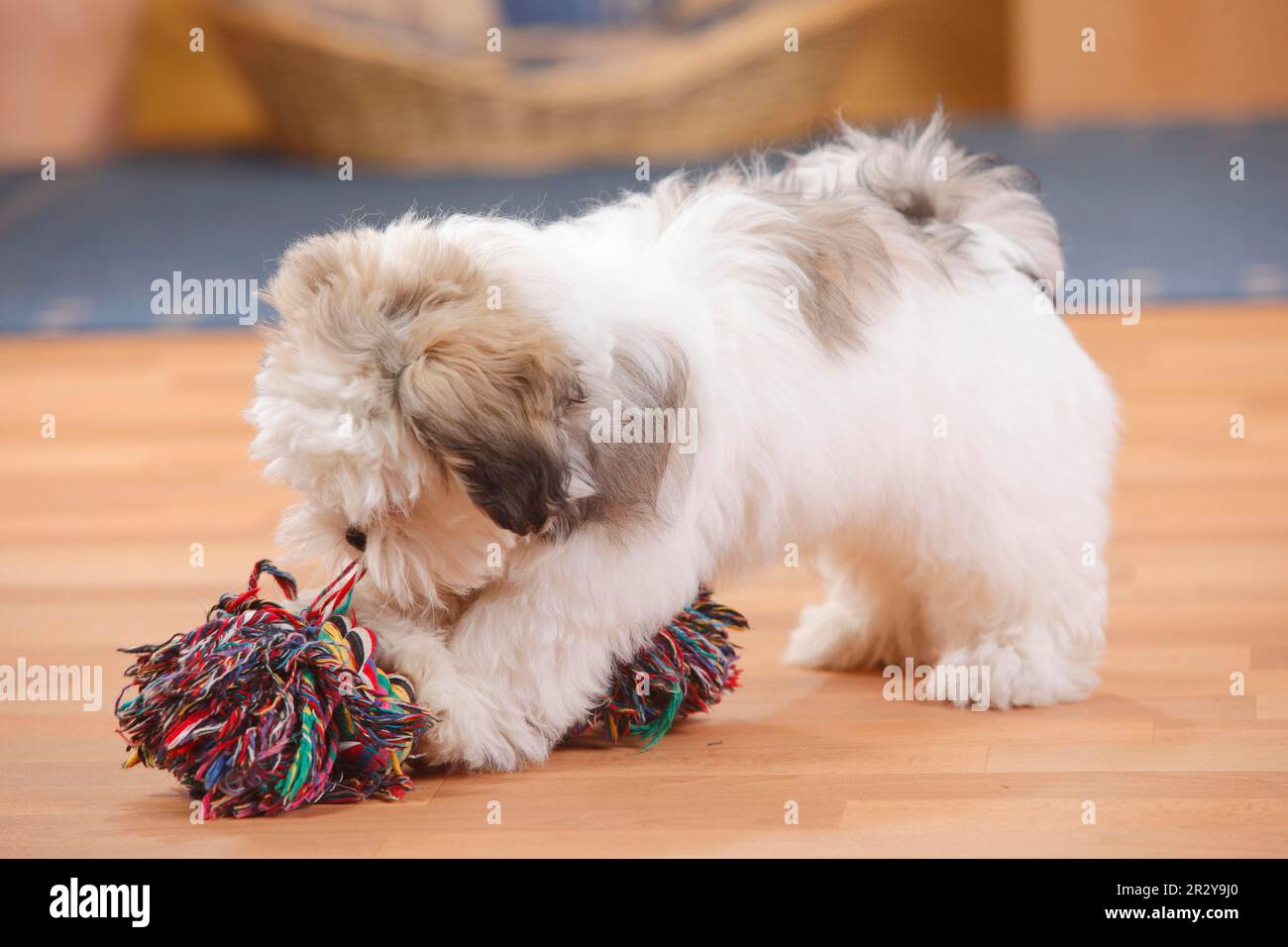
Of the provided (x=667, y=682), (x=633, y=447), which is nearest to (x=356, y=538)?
(x=633, y=447)

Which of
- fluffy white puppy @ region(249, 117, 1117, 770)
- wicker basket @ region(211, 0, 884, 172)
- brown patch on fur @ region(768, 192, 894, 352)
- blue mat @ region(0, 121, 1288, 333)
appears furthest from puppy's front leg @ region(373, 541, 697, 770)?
wicker basket @ region(211, 0, 884, 172)

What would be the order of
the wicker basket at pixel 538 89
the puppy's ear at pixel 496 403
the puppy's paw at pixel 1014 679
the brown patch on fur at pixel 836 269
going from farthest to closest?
the wicker basket at pixel 538 89, the puppy's paw at pixel 1014 679, the brown patch on fur at pixel 836 269, the puppy's ear at pixel 496 403

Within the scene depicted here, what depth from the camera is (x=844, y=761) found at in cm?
214

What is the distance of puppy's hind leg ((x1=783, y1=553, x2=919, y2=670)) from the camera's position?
97.3 inches

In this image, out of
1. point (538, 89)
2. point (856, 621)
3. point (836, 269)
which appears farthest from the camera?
point (538, 89)

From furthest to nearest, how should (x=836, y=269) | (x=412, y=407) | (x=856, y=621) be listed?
(x=856, y=621) → (x=836, y=269) → (x=412, y=407)

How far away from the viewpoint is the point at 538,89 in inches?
261

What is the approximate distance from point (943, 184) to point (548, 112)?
442 centimetres

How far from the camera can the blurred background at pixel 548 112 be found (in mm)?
5664

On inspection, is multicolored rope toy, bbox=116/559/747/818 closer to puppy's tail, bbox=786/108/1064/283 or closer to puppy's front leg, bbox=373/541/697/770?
puppy's front leg, bbox=373/541/697/770

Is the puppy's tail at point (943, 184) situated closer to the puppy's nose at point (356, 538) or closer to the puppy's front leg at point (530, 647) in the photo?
the puppy's front leg at point (530, 647)

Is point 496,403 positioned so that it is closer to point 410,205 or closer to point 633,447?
point 633,447

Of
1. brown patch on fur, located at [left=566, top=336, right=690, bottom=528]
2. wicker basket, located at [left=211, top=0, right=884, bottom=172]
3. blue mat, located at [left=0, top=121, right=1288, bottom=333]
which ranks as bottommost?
brown patch on fur, located at [left=566, top=336, right=690, bottom=528]

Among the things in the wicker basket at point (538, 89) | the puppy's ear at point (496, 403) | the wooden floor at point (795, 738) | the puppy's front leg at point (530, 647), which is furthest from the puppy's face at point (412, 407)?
the wicker basket at point (538, 89)
